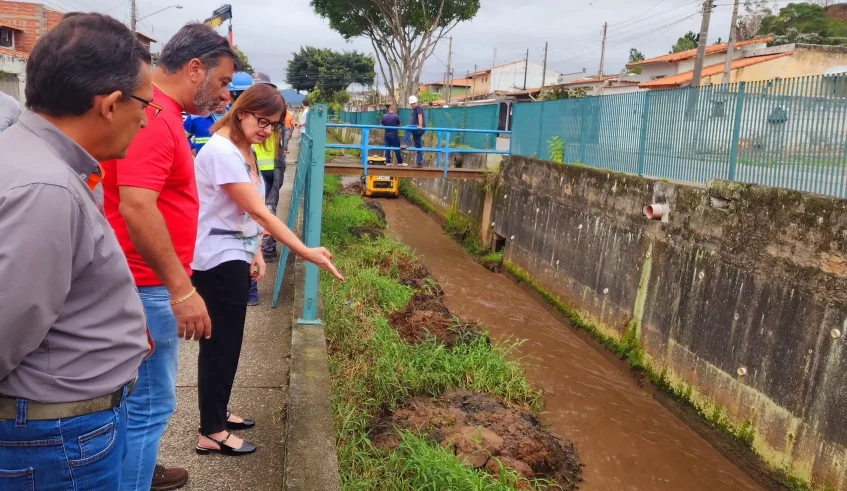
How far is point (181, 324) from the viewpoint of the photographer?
6.91 ft

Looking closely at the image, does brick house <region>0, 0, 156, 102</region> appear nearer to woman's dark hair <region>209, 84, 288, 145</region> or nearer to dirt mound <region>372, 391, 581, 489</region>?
dirt mound <region>372, 391, 581, 489</region>

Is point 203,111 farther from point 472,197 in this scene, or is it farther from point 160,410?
point 472,197

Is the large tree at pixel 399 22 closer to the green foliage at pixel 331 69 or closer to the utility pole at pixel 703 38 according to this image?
the utility pole at pixel 703 38

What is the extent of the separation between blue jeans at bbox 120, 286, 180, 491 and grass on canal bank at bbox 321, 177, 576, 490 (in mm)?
1275

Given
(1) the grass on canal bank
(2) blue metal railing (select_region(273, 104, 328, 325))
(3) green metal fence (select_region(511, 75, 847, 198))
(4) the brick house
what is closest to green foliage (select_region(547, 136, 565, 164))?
(3) green metal fence (select_region(511, 75, 847, 198))

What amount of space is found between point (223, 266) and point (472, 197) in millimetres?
11787

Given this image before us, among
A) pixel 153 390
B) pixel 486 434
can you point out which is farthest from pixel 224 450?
pixel 486 434

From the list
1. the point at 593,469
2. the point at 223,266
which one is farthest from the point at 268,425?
the point at 593,469

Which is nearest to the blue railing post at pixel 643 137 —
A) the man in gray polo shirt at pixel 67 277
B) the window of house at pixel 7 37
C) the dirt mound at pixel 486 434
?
the dirt mound at pixel 486 434

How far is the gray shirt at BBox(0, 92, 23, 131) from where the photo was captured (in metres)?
2.00

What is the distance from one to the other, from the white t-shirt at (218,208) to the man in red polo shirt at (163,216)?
330mm

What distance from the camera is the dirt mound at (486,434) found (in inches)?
155

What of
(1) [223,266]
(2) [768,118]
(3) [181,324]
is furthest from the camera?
(2) [768,118]

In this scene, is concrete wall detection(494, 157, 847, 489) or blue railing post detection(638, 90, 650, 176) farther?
blue railing post detection(638, 90, 650, 176)
